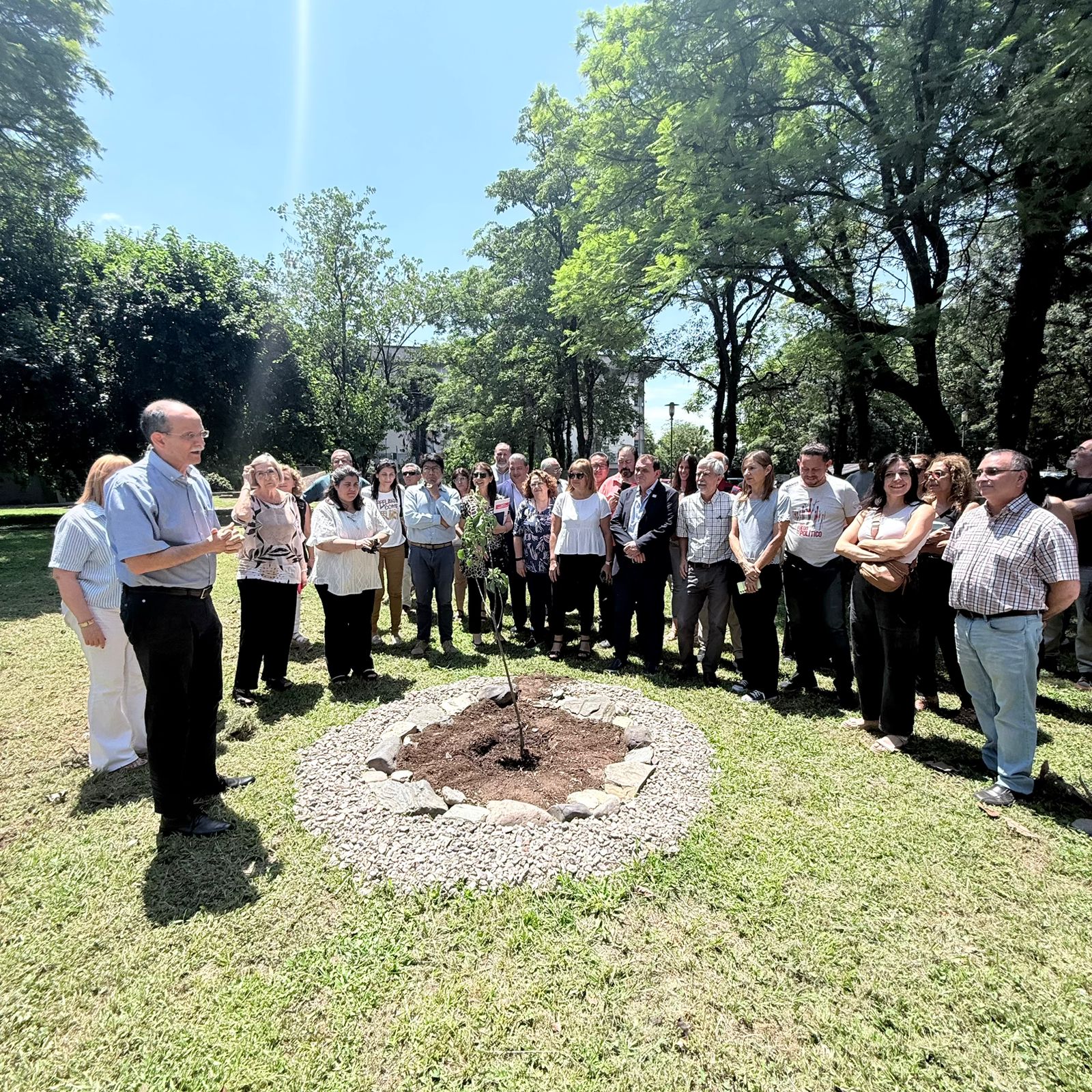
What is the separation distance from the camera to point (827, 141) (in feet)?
24.7

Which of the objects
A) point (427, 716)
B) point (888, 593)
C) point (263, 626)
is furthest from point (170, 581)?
point (888, 593)

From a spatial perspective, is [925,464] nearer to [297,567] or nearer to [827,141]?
[827,141]

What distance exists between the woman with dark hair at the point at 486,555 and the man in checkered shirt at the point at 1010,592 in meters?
3.59

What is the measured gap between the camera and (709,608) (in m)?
5.45

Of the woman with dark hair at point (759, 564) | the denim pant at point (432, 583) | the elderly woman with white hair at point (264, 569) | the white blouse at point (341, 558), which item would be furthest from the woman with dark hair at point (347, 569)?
the woman with dark hair at point (759, 564)

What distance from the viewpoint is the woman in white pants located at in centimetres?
375

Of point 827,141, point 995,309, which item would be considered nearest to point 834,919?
point 827,141

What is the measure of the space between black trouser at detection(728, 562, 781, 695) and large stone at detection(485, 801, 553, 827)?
2.67 meters

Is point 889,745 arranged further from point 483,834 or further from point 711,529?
point 483,834

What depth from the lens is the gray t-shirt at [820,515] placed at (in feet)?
15.4

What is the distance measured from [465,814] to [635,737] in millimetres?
1504

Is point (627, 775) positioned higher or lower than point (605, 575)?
lower

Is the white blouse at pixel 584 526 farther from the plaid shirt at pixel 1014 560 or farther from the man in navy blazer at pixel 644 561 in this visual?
the plaid shirt at pixel 1014 560

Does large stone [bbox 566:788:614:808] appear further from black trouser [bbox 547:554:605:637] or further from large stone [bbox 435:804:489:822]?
black trouser [bbox 547:554:605:637]
